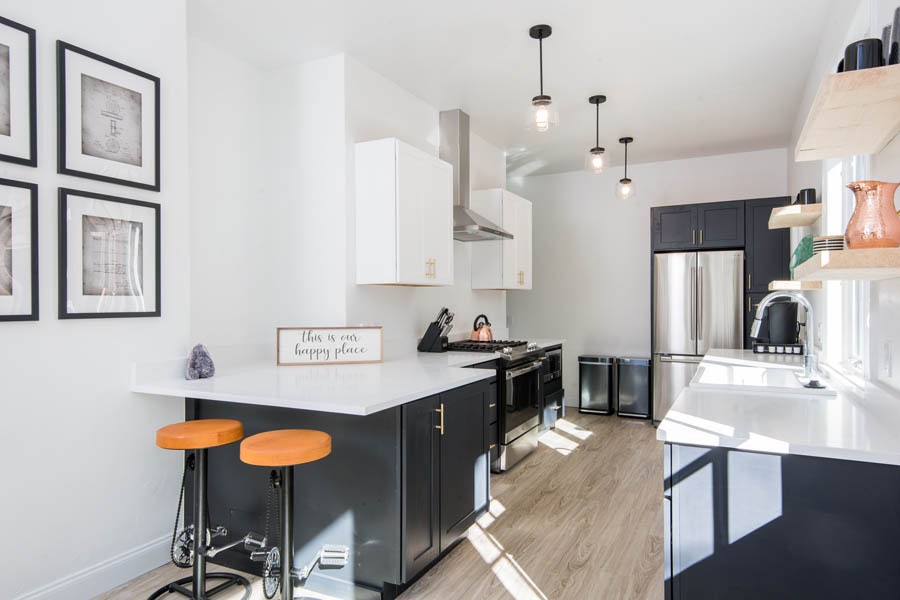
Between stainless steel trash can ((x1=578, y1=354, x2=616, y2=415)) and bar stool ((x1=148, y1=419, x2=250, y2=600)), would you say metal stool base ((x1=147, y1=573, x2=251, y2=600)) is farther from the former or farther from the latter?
stainless steel trash can ((x1=578, y1=354, x2=616, y2=415))

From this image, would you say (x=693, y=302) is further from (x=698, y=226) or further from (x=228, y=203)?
(x=228, y=203)

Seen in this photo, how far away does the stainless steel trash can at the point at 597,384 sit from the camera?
589cm

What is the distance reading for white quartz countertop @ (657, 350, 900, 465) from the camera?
138cm

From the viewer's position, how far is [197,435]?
2117 millimetres

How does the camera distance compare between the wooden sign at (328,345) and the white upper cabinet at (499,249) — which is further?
the white upper cabinet at (499,249)

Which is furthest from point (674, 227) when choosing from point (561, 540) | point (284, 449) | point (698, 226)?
point (284, 449)

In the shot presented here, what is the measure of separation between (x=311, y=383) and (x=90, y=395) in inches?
35.5

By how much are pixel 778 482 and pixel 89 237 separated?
8.55 ft

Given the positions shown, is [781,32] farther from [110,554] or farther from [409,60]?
[110,554]

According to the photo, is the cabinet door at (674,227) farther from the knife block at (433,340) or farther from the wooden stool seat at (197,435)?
the wooden stool seat at (197,435)

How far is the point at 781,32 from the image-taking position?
312cm

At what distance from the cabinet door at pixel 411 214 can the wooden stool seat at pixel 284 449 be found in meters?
1.48

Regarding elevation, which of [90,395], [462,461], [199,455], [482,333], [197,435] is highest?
[482,333]

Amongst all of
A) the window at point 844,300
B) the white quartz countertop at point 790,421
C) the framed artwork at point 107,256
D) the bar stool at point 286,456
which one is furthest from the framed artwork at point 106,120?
the window at point 844,300
